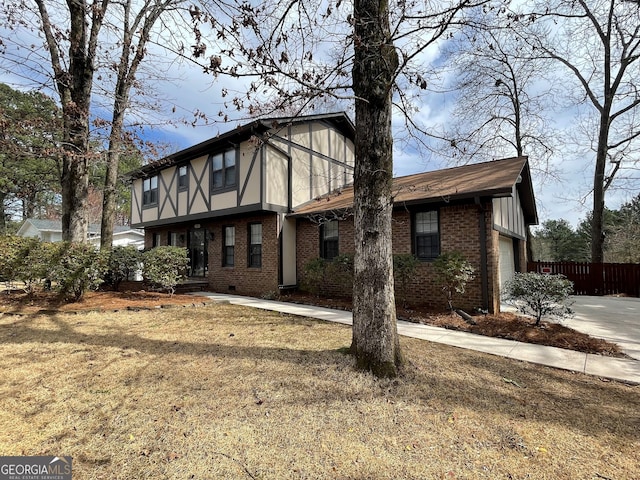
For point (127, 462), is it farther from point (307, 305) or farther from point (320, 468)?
point (307, 305)

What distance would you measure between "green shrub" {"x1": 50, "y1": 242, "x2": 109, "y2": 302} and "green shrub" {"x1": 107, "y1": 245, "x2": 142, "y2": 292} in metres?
1.82

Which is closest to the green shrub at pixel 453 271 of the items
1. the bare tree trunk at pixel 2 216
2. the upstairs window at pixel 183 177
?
the upstairs window at pixel 183 177

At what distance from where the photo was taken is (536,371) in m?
4.12

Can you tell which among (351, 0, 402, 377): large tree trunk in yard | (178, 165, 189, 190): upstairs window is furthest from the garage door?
(178, 165, 189, 190): upstairs window

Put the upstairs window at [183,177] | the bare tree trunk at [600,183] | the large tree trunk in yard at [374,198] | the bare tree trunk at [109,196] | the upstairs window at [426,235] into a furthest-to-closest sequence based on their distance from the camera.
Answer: the bare tree trunk at [600,183] → the upstairs window at [183,177] → the bare tree trunk at [109,196] → the upstairs window at [426,235] → the large tree trunk in yard at [374,198]

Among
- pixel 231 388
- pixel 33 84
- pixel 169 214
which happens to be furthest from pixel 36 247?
pixel 231 388

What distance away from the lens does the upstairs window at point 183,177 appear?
1361 centimetres

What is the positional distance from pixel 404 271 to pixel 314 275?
305cm

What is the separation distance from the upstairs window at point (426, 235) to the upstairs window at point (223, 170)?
6805mm

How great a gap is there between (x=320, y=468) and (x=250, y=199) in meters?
9.54

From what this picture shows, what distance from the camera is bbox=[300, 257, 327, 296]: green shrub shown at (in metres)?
9.91

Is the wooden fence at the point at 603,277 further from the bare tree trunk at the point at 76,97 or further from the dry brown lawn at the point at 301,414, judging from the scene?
the bare tree trunk at the point at 76,97

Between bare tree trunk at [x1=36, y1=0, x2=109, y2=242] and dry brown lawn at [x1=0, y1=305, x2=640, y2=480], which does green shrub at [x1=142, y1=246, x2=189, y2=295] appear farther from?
dry brown lawn at [x1=0, y1=305, x2=640, y2=480]

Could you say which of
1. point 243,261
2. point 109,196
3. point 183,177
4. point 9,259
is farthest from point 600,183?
point 9,259
